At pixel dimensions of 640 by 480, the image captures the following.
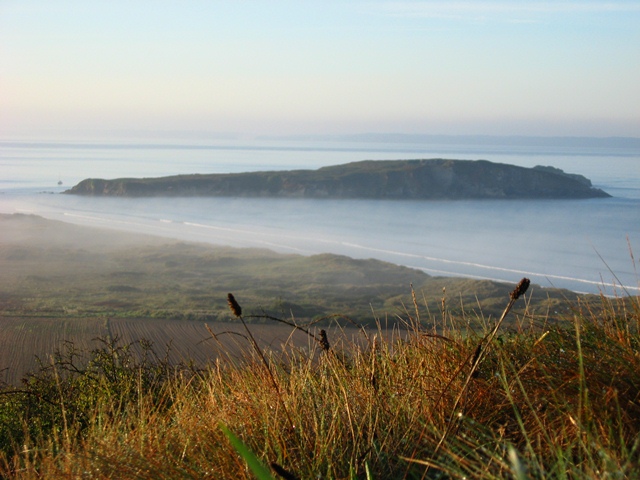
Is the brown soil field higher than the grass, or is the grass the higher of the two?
the grass

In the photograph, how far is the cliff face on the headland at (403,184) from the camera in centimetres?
12188

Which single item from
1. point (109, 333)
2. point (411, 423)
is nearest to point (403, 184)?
point (109, 333)

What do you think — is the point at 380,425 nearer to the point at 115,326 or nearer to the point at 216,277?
the point at 115,326

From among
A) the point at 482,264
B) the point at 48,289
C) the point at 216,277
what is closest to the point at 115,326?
the point at 48,289

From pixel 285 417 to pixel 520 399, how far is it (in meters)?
1.16

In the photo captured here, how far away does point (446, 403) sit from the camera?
3.63 m

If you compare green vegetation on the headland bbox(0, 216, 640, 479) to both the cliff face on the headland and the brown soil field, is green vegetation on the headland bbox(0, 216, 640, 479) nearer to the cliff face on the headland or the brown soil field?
the brown soil field

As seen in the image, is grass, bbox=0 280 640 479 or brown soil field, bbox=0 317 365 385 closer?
grass, bbox=0 280 640 479

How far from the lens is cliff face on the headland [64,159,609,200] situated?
400 feet

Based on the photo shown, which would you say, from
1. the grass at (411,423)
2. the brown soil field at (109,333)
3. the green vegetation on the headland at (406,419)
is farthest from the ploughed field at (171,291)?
the grass at (411,423)

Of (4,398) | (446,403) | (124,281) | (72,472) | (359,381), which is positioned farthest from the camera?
(124,281)

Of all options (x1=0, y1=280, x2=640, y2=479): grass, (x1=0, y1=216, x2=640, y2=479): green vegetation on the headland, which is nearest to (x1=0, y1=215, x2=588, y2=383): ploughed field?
(x1=0, y1=216, x2=640, y2=479): green vegetation on the headland

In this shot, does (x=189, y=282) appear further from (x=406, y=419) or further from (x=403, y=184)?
(x=403, y=184)

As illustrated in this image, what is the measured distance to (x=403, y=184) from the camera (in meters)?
122
